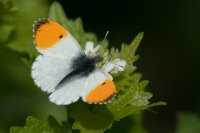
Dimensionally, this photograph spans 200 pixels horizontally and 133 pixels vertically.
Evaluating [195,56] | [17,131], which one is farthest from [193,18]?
[17,131]

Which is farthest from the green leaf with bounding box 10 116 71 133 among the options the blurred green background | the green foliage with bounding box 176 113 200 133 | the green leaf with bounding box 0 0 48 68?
the blurred green background

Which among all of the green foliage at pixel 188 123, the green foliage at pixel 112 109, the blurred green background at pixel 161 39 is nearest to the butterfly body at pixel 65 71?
the green foliage at pixel 112 109

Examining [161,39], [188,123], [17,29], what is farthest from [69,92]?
[161,39]

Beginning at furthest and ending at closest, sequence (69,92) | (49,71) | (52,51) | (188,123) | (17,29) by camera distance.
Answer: (188,123) → (17,29) → (52,51) → (49,71) → (69,92)

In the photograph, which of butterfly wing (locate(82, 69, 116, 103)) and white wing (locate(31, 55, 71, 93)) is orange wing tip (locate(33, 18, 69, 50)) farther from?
butterfly wing (locate(82, 69, 116, 103))

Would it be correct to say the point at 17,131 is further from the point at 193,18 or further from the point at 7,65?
the point at 193,18

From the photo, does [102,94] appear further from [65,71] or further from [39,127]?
[39,127]

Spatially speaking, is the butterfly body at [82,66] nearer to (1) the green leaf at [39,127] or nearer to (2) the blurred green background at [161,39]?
(1) the green leaf at [39,127]
